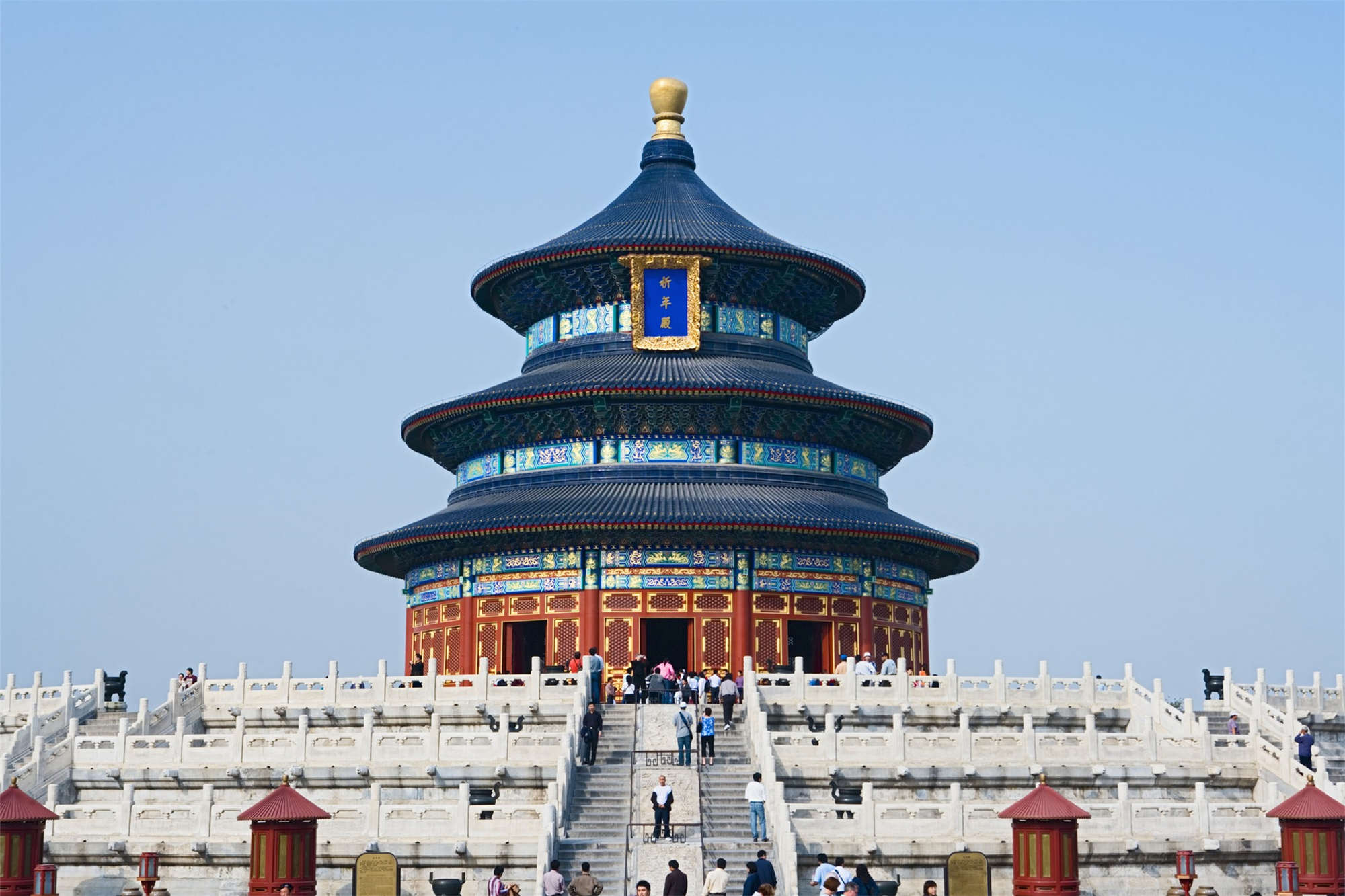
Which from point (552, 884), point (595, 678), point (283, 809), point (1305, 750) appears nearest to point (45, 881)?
point (283, 809)

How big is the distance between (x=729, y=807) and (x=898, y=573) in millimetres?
23306

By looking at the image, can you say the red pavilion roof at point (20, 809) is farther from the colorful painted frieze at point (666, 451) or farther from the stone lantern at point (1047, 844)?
the colorful painted frieze at point (666, 451)

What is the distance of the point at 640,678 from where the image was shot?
4362 cm

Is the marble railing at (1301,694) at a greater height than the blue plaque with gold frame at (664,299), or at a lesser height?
lesser

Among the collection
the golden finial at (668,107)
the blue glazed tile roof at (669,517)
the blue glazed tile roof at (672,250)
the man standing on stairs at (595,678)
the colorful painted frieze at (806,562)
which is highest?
the golden finial at (668,107)

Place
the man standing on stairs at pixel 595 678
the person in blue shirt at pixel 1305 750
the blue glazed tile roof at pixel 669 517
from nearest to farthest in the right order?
the person in blue shirt at pixel 1305 750
the man standing on stairs at pixel 595 678
the blue glazed tile roof at pixel 669 517

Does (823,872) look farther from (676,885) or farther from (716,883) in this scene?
(676,885)

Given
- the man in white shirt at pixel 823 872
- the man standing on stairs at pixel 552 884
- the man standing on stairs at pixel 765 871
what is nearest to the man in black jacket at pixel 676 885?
the man standing on stairs at pixel 765 871

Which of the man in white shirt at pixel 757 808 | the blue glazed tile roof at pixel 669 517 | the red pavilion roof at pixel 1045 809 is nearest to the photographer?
the red pavilion roof at pixel 1045 809

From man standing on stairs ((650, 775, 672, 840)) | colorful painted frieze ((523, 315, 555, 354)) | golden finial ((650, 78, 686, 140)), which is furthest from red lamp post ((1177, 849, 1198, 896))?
golden finial ((650, 78, 686, 140))

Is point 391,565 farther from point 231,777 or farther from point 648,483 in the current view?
point 231,777

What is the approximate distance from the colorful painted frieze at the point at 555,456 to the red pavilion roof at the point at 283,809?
83.5ft

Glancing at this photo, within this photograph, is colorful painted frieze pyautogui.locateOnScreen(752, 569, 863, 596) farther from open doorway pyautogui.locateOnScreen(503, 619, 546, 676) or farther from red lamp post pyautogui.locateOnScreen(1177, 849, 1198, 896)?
red lamp post pyautogui.locateOnScreen(1177, 849, 1198, 896)

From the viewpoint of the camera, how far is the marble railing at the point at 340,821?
3172cm
